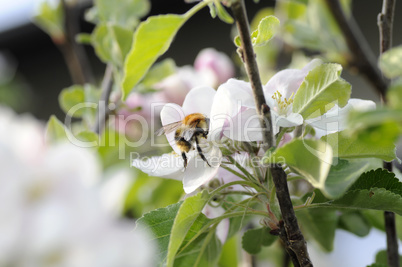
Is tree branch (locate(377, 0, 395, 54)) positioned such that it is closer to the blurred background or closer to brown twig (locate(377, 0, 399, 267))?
brown twig (locate(377, 0, 399, 267))

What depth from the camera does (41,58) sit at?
4242 millimetres

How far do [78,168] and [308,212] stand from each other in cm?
51

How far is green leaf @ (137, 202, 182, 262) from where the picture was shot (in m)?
0.55

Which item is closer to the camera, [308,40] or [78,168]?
[78,168]

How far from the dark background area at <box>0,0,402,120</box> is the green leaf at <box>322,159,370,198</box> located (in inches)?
91.3

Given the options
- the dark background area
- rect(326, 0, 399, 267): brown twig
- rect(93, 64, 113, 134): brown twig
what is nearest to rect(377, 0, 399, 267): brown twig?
rect(326, 0, 399, 267): brown twig

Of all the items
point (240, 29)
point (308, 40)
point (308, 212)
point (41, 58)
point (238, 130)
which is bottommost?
point (41, 58)

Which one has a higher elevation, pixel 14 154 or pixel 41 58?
pixel 14 154

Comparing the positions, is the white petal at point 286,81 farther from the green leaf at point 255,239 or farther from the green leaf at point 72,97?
the green leaf at point 72,97

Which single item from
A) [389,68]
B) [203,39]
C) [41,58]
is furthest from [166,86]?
[41,58]

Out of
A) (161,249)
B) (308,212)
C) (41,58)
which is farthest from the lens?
(41,58)

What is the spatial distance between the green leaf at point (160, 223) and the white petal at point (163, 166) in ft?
0.15

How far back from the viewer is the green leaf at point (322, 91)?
51 centimetres

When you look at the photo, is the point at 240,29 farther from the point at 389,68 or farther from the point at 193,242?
the point at 193,242
